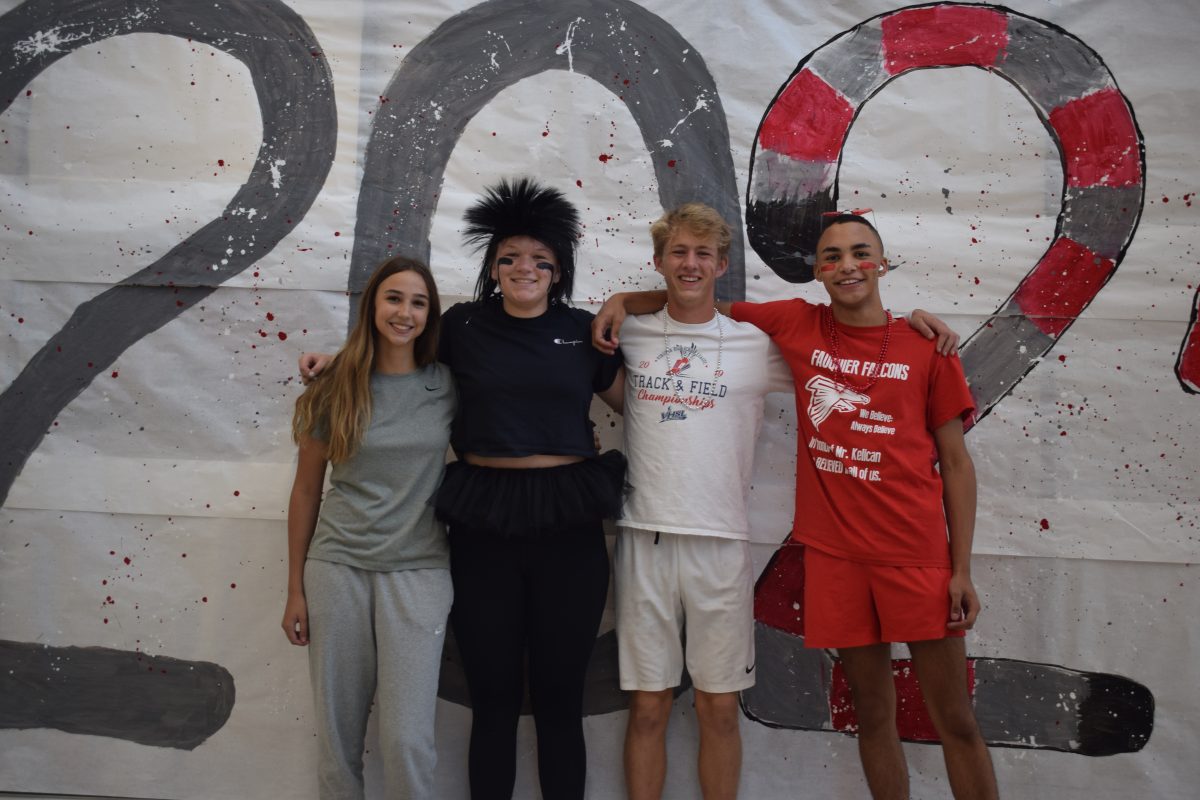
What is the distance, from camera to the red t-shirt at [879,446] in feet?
5.69

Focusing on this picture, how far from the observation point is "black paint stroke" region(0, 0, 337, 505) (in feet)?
7.33

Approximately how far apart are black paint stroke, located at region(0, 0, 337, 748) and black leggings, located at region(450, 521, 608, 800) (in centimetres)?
89

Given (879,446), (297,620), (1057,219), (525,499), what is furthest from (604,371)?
(1057,219)

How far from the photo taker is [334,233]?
222 cm

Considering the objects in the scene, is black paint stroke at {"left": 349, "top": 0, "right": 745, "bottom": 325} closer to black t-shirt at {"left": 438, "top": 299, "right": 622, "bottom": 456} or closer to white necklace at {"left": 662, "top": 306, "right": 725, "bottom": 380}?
white necklace at {"left": 662, "top": 306, "right": 725, "bottom": 380}

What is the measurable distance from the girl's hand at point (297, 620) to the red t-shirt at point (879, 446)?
116 cm

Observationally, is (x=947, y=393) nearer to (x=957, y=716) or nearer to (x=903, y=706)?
(x=957, y=716)

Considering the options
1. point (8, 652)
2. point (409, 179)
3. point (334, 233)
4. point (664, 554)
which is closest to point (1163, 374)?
point (664, 554)

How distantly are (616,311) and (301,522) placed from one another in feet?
2.91

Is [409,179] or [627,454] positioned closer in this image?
[627,454]

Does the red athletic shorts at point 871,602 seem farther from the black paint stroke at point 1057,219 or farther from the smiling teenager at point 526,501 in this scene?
the black paint stroke at point 1057,219

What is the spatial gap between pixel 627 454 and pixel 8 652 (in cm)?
186

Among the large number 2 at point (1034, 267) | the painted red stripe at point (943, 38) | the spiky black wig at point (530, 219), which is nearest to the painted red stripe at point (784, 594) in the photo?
the large number 2 at point (1034, 267)

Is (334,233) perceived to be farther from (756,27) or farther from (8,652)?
(8,652)
